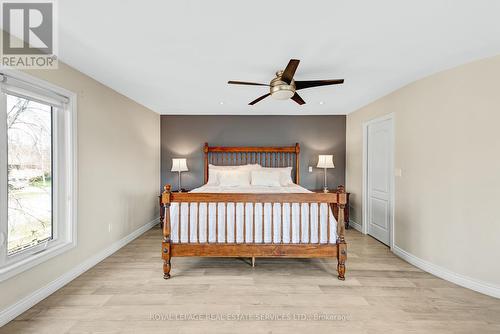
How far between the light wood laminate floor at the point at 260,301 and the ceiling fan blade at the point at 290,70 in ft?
7.17

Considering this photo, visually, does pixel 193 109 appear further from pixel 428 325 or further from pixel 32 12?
pixel 428 325

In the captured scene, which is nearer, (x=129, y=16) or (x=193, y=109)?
(x=129, y=16)

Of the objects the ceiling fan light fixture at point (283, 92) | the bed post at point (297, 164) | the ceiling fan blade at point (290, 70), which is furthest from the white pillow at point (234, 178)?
the ceiling fan blade at point (290, 70)

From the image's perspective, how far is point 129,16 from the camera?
1707 millimetres

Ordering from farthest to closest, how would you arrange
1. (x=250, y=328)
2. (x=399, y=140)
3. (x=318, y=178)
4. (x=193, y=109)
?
(x=318, y=178) < (x=193, y=109) < (x=399, y=140) < (x=250, y=328)

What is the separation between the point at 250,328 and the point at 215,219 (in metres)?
1.17

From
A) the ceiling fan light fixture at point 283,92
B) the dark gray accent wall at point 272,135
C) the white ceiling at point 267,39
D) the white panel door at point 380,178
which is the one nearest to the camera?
the white ceiling at point 267,39

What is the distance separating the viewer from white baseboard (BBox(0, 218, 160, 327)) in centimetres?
189

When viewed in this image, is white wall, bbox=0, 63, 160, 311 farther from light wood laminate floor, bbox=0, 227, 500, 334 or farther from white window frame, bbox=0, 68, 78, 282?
light wood laminate floor, bbox=0, 227, 500, 334

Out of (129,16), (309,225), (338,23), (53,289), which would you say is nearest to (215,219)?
(309,225)

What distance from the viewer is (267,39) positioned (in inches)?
79.0

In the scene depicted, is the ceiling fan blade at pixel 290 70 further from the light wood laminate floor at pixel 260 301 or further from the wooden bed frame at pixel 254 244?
the light wood laminate floor at pixel 260 301

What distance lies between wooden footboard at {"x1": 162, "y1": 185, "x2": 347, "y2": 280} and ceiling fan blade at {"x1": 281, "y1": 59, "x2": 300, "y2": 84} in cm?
125

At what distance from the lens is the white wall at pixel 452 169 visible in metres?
2.28
